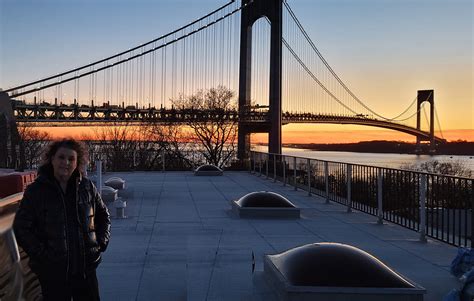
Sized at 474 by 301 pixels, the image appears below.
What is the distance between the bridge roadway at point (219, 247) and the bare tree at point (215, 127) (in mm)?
19237

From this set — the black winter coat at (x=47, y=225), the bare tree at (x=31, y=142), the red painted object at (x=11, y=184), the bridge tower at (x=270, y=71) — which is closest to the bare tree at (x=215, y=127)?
the bridge tower at (x=270, y=71)

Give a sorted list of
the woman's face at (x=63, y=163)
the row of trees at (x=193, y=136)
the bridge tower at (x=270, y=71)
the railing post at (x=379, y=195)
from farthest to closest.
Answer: the row of trees at (x=193, y=136) → the bridge tower at (x=270, y=71) → the railing post at (x=379, y=195) → the woman's face at (x=63, y=163)

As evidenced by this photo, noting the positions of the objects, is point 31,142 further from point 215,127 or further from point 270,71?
point 270,71

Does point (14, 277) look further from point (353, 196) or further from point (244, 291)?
point (353, 196)

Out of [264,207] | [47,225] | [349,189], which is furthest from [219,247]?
[349,189]

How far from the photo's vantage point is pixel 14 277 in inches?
61.7

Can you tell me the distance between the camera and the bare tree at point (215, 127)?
98.4ft

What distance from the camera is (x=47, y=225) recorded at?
2.76 m

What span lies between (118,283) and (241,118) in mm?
23352

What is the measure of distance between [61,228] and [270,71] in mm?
25245

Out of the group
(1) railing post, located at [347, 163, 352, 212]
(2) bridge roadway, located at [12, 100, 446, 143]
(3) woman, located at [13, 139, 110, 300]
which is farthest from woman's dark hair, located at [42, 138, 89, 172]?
(2) bridge roadway, located at [12, 100, 446, 143]

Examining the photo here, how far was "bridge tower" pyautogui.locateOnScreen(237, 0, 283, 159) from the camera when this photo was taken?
26547 millimetres

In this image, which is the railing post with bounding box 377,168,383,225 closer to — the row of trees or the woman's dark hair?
the woman's dark hair

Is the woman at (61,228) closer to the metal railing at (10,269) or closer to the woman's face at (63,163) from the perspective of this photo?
the woman's face at (63,163)
